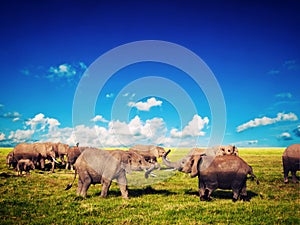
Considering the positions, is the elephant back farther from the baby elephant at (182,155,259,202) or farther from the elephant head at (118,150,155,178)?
the elephant head at (118,150,155,178)

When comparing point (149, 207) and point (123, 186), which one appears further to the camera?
point (123, 186)

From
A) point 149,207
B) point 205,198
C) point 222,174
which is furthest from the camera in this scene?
point 205,198

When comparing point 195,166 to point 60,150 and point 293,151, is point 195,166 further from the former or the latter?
point 60,150

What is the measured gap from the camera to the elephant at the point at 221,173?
12117 millimetres

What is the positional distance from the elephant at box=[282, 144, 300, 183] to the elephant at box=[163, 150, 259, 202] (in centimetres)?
772

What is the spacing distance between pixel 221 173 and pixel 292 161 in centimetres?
916

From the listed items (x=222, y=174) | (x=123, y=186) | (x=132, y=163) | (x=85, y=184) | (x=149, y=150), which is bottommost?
(x=123, y=186)

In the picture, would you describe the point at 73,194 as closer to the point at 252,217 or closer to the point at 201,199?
the point at 201,199

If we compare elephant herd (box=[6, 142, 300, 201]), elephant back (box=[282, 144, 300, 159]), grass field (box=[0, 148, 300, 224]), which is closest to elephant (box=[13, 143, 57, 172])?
grass field (box=[0, 148, 300, 224])

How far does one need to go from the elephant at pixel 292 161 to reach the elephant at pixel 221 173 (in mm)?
7721

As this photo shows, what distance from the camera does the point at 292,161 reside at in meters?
18.5

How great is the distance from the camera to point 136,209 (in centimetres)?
1117

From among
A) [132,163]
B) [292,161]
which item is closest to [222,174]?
[132,163]

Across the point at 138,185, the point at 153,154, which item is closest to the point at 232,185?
the point at 138,185
